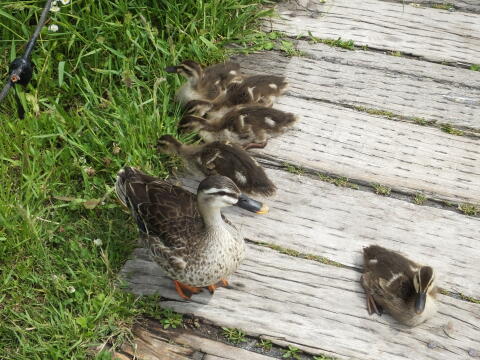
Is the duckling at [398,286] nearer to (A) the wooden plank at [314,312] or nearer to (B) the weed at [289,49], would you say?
(A) the wooden plank at [314,312]

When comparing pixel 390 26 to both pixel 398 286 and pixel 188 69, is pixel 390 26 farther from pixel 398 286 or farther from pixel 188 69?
pixel 398 286

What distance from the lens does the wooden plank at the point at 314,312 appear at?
10.5ft

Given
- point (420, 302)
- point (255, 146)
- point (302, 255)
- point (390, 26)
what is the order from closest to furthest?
1. point (420, 302)
2. point (302, 255)
3. point (255, 146)
4. point (390, 26)

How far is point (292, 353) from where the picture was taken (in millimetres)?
3191

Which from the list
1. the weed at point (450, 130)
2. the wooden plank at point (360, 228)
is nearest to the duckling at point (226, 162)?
the wooden plank at point (360, 228)

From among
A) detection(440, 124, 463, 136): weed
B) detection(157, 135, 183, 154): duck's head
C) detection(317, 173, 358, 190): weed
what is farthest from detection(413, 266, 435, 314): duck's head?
detection(157, 135, 183, 154): duck's head

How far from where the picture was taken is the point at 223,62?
16.1ft

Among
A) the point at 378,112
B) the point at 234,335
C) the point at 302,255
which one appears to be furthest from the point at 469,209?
the point at 234,335

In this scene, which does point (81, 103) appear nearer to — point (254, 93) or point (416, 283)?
point (254, 93)

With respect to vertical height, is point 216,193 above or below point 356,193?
above

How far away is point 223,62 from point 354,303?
2459mm

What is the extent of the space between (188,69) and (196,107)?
325 mm

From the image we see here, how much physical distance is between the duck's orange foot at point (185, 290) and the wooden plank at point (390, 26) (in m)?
2.74

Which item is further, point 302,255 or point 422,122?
point 422,122
